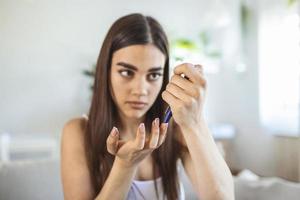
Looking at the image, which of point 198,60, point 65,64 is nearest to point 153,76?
point 198,60

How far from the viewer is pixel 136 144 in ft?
1.63

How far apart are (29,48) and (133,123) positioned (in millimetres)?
1451

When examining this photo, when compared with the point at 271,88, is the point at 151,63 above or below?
above

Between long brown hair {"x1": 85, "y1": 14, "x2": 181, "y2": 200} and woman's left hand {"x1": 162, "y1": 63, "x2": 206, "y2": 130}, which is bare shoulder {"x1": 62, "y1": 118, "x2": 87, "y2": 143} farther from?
woman's left hand {"x1": 162, "y1": 63, "x2": 206, "y2": 130}

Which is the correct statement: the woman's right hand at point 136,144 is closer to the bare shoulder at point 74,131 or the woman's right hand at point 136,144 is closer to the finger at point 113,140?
the finger at point 113,140

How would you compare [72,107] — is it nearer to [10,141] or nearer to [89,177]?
[10,141]

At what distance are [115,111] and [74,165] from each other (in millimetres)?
154

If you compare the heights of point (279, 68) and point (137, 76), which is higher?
point (137, 76)

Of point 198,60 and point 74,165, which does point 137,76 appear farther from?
point 198,60

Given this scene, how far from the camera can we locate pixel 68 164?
67 cm

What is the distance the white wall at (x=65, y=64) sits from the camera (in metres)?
1.99

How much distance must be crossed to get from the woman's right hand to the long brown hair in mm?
157

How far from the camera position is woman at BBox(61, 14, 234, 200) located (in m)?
0.51

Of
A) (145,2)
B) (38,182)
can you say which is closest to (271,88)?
(145,2)
